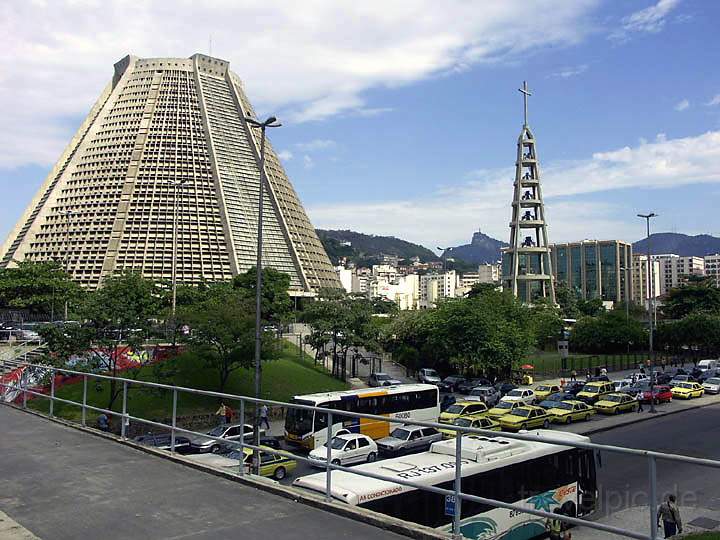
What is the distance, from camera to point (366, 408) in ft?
95.3

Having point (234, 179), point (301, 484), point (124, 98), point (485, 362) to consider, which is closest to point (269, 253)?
point (234, 179)

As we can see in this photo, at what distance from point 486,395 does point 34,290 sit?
39.8 m

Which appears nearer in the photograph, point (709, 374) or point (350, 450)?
point (350, 450)

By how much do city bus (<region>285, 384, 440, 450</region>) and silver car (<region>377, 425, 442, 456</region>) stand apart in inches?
19.2

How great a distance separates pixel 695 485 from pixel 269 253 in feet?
275

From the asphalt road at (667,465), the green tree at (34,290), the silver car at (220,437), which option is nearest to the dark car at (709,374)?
the asphalt road at (667,465)

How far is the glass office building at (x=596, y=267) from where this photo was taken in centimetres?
17938

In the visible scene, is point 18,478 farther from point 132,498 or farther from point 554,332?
point 554,332

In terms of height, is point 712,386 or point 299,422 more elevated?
point 299,422

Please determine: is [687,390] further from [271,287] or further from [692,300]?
[692,300]

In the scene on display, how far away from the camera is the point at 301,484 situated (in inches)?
432

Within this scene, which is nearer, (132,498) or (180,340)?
(132,498)

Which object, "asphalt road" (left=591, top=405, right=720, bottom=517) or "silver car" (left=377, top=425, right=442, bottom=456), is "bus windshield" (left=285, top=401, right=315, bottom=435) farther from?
"asphalt road" (left=591, top=405, right=720, bottom=517)

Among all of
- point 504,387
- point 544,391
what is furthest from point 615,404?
point 504,387
